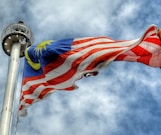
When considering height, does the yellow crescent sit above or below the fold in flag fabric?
above

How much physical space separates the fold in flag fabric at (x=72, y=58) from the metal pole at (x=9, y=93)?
0.61 metres

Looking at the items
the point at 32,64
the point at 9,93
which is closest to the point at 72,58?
the point at 32,64

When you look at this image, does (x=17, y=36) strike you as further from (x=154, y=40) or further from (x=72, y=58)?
(x=154, y=40)

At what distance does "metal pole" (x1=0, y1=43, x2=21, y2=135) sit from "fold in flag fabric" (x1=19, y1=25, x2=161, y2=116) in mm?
606

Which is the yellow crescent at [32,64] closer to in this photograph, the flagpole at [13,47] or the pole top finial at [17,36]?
the flagpole at [13,47]

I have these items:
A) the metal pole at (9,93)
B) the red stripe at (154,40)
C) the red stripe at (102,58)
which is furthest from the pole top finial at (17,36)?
the red stripe at (154,40)

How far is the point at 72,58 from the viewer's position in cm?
2016

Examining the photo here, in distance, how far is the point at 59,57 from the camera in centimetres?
2053

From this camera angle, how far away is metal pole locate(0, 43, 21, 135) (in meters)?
18.4

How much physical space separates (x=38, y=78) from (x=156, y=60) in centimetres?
554

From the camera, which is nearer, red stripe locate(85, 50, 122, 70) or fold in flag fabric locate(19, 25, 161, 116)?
fold in flag fabric locate(19, 25, 161, 116)

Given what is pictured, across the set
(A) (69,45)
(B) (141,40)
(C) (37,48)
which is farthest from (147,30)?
(C) (37,48)

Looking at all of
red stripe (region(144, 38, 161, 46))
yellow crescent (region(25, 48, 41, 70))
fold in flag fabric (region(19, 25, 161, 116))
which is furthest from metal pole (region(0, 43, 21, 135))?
red stripe (region(144, 38, 161, 46))

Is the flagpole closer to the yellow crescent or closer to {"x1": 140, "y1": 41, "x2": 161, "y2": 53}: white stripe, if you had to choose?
the yellow crescent
